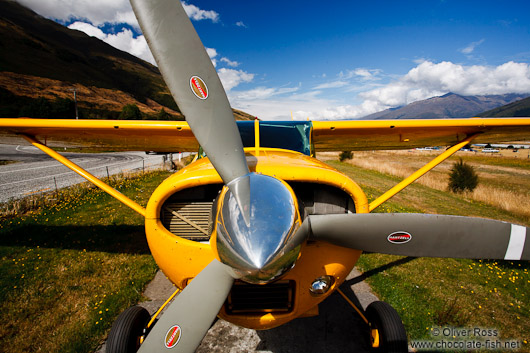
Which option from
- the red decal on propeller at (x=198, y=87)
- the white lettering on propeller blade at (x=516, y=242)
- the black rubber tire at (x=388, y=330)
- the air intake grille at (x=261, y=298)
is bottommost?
the black rubber tire at (x=388, y=330)

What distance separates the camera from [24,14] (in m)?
142

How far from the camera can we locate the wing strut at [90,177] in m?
2.95

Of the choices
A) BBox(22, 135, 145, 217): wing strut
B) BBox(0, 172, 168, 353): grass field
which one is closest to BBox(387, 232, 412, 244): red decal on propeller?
BBox(22, 135, 145, 217): wing strut

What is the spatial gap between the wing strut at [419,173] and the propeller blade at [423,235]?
3.77 ft

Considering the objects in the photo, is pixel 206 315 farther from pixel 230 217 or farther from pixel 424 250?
pixel 424 250

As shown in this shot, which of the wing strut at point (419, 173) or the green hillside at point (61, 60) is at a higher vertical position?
the green hillside at point (61, 60)

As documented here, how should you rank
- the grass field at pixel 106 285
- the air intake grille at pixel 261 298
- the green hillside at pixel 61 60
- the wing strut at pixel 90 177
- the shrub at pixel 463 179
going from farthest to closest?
the green hillside at pixel 61 60, the shrub at pixel 463 179, the wing strut at pixel 90 177, the grass field at pixel 106 285, the air intake grille at pixel 261 298

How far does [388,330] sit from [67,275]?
443cm

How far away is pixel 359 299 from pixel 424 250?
6.86 feet

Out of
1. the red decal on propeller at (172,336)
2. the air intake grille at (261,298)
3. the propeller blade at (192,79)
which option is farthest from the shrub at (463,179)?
the red decal on propeller at (172,336)

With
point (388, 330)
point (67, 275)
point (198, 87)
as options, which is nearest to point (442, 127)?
point (388, 330)

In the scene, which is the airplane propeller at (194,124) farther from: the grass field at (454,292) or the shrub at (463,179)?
the shrub at (463,179)

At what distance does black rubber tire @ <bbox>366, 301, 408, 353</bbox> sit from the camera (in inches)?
90.1

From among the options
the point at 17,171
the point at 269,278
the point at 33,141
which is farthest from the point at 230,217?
the point at 17,171
